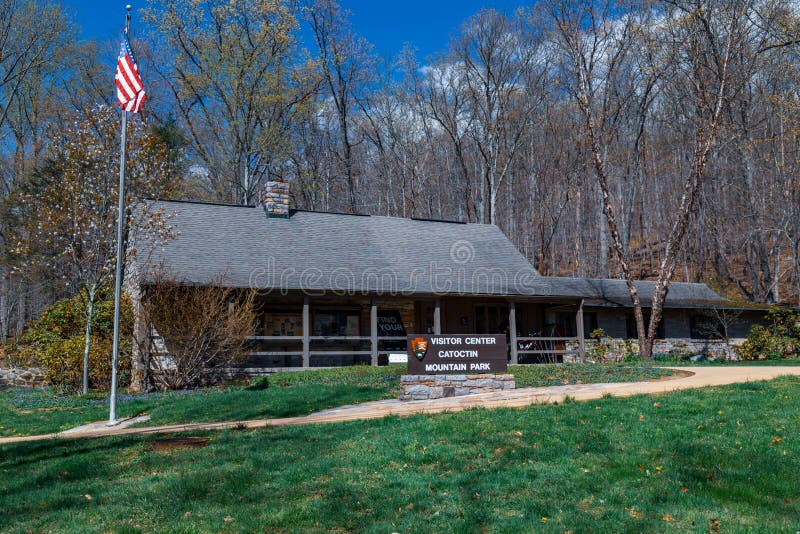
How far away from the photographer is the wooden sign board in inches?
476

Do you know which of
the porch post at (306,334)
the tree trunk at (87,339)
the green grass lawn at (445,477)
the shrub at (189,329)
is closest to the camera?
the green grass lawn at (445,477)

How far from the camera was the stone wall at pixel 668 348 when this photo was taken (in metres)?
22.4

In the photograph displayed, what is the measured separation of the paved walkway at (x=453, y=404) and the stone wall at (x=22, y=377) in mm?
9557

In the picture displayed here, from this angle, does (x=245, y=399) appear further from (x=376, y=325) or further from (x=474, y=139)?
(x=474, y=139)

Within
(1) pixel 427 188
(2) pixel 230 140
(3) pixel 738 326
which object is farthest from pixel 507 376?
(1) pixel 427 188

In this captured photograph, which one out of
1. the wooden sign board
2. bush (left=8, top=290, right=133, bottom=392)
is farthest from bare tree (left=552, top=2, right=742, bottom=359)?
bush (left=8, top=290, right=133, bottom=392)

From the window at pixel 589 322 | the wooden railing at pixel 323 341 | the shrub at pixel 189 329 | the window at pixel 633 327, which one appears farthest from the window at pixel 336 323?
the window at pixel 633 327

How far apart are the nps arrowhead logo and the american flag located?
6.41 meters

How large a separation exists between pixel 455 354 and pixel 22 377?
13.0 m

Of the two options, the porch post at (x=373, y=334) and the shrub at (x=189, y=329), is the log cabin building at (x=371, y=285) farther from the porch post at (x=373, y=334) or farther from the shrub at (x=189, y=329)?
the shrub at (x=189, y=329)

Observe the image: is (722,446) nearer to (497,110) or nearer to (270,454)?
(270,454)

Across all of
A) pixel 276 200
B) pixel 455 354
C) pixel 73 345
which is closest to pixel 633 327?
pixel 276 200

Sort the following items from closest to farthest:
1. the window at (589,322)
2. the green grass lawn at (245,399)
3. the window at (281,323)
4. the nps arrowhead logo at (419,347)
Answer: the green grass lawn at (245,399) → the nps arrowhead logo at (419,347) → the window at (281,323) → the window at (589,322)

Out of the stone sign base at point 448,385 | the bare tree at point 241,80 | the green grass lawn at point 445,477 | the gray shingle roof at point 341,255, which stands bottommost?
the green grass lawn at point 445,477
